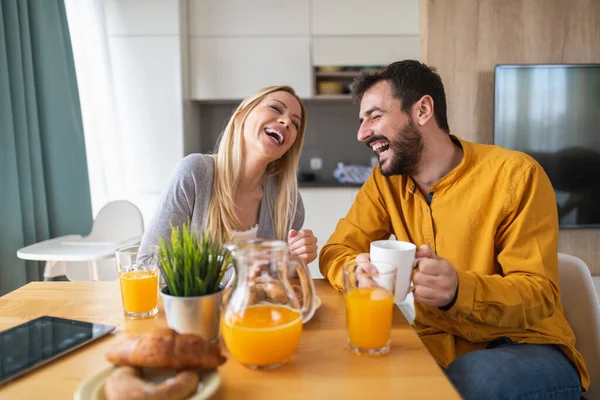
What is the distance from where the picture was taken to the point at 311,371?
70 cm

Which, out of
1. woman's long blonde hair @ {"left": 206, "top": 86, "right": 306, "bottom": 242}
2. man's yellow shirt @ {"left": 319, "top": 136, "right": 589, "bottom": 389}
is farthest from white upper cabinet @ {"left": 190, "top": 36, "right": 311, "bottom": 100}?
man's yellow shirt @ {"left": 319, "top": 136, "right": 589, "bottom": 389}

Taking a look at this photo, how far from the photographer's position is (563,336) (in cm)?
109

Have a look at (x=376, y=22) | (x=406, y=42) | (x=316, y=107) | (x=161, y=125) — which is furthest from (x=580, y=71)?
(x=161, y=125)

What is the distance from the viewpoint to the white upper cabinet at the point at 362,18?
331 centimetres

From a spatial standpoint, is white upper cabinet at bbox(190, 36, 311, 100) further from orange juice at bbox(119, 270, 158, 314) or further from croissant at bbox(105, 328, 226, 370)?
croissant at bbox(105, 328, 226, 370)

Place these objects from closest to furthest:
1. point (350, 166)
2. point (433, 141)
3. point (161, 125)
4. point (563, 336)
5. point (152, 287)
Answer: point (152, 287) < point (563, 336) < point (433, 141) < point (161, 125) < point (350, 166)

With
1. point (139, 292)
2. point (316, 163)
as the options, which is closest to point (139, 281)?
point (139, 292)

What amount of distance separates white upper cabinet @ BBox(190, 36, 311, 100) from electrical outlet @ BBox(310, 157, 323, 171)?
69 centimetres

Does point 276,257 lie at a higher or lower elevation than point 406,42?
lower

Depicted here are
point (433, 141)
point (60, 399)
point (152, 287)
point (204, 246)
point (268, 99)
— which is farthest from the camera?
point (268, 99)

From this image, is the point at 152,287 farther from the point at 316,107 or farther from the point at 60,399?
the point at 316,107

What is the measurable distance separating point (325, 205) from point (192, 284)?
8.49ft

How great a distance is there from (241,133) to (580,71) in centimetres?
243

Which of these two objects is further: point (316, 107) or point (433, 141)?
point (316, 107)
